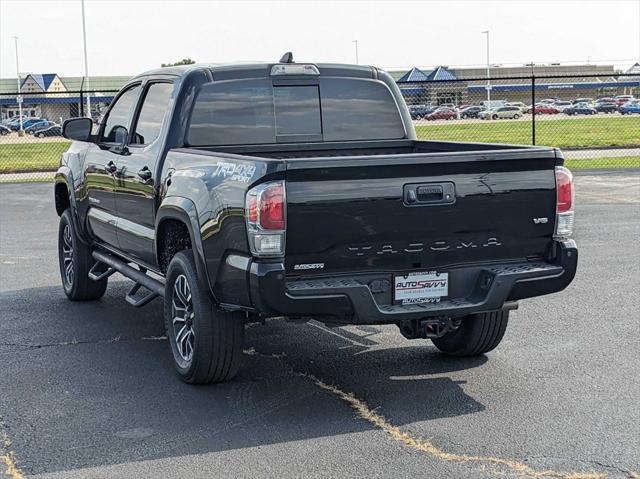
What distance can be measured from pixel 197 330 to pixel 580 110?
5908 cm

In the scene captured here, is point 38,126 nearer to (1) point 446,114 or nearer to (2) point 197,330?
(1) point 446,114

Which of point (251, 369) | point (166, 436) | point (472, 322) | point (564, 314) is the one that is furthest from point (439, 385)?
point (564, 314)

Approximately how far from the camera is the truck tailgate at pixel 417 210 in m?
5.66

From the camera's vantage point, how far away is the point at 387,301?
234 inches

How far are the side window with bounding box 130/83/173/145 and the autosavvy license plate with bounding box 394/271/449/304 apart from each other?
2397mm

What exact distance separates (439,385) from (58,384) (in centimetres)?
244

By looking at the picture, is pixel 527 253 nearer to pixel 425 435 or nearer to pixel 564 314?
pixel 425 435

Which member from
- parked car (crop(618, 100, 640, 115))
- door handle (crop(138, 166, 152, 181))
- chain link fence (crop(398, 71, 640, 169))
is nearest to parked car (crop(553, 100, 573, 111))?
chain link fence (crop(398, 71, 640, 169))

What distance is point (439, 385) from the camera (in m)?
6.56

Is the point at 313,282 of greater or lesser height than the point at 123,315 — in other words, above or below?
above

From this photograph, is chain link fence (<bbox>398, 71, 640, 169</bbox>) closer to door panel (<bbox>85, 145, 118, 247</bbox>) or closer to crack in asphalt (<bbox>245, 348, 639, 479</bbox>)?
door panel (<bbox>85, 145, 118, 247</bbox>)

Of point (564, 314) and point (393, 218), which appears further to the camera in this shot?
point (564, 314)

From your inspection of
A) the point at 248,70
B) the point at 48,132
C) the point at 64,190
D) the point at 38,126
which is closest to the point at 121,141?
the point at 248,70

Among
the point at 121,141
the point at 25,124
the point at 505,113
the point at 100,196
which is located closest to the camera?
the point at 121,141
